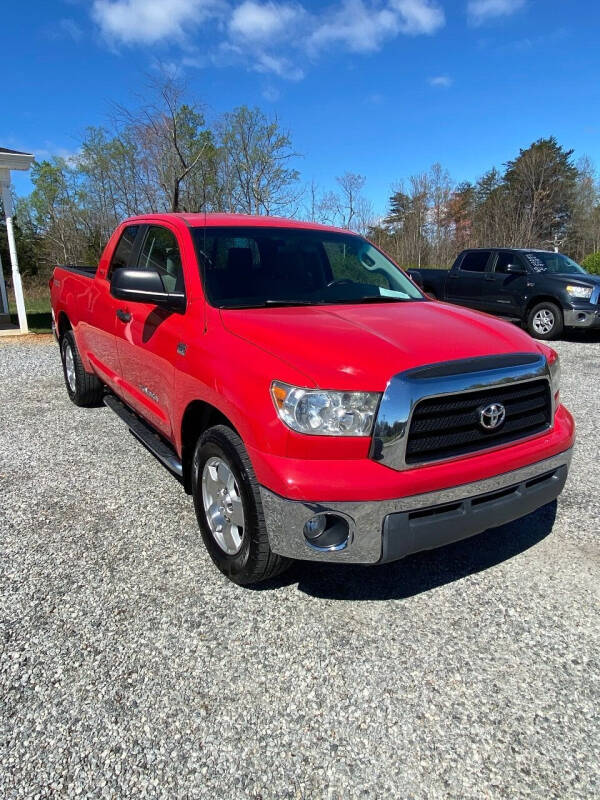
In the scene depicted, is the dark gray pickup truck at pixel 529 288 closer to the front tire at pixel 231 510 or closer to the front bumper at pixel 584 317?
the front bumper at pixel 584 317

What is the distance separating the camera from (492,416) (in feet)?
7.47

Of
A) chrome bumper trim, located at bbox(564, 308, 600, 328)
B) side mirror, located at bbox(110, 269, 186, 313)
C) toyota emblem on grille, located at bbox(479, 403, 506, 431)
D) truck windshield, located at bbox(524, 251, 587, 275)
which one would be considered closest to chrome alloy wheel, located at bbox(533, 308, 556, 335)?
chrome bumper trim, located at bbox(564, 308, 600, 328)

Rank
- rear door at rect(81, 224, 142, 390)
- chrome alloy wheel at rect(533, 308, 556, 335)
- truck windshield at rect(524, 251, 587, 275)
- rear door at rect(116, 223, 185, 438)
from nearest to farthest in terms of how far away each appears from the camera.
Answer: rear door at rect(116, 223, 185, 438) → rear door at rect(81, 224, 142, 390) → chrome alloy wheel at rect(533, 308, 556, 335) → truck windshield at rect(524, 251, 587, 275)

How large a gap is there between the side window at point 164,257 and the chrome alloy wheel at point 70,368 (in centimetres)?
224

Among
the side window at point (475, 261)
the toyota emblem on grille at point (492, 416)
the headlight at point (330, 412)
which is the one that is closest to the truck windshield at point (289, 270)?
the headlight at point (330, 412)

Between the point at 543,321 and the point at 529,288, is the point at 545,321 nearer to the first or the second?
the point at 543,321

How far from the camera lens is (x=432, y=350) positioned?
229 cm

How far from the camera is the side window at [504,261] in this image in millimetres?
11109

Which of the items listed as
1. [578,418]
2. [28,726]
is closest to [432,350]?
[28,726]

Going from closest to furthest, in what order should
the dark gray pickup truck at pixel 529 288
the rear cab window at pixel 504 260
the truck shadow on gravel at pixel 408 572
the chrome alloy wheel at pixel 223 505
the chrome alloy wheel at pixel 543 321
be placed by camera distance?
the chrome alloy wheel at pixel 223 505
the truck shadow on gravel at pixel 408 572
the dark gray pickup truck at pixel 529 288
the chrome alloy wheel at pixel 543 321
the rear cab window at pixel 504 260

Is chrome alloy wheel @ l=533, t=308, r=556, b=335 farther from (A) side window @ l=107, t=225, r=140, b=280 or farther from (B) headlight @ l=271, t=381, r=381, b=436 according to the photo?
(B) headlight @ l=271, t=381, r=381, b=436

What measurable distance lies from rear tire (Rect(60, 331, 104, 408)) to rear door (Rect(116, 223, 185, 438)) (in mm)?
1662

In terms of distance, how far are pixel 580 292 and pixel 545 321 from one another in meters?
0.85

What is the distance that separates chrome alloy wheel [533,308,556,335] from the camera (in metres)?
10.4
